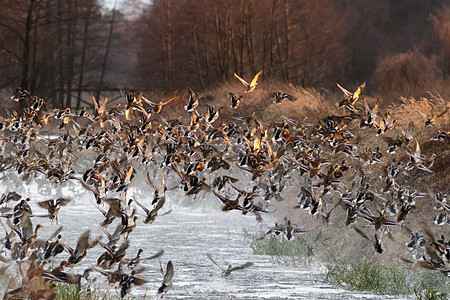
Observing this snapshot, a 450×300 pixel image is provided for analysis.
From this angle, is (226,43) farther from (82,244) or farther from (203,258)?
(82,244)

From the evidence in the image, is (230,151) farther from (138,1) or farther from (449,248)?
(138,1)

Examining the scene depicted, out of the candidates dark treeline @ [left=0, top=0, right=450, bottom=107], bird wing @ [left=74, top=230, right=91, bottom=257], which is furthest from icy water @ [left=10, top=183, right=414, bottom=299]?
dark treeline @ [left=0, top=0, right=450, bottom=107]

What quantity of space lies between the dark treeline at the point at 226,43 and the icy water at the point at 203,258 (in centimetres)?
979

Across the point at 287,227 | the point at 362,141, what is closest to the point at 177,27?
the point at 362,141

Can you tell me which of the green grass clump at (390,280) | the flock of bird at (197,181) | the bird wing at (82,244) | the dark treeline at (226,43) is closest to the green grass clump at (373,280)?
the green grass clump at (390,280)

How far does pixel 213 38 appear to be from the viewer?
3056cm

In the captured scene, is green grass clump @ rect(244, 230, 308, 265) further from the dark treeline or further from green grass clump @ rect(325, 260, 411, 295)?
the dark treeline

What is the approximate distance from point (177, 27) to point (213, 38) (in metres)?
3.65

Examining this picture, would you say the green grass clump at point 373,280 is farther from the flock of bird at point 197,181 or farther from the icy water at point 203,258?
the flock of bird at point 197,181

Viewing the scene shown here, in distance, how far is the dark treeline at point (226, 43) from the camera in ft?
81.1

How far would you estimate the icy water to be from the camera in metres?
5.82

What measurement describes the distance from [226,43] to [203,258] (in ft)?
67.3

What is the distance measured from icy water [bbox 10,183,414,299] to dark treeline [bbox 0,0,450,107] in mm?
9786

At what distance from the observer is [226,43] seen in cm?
2728
